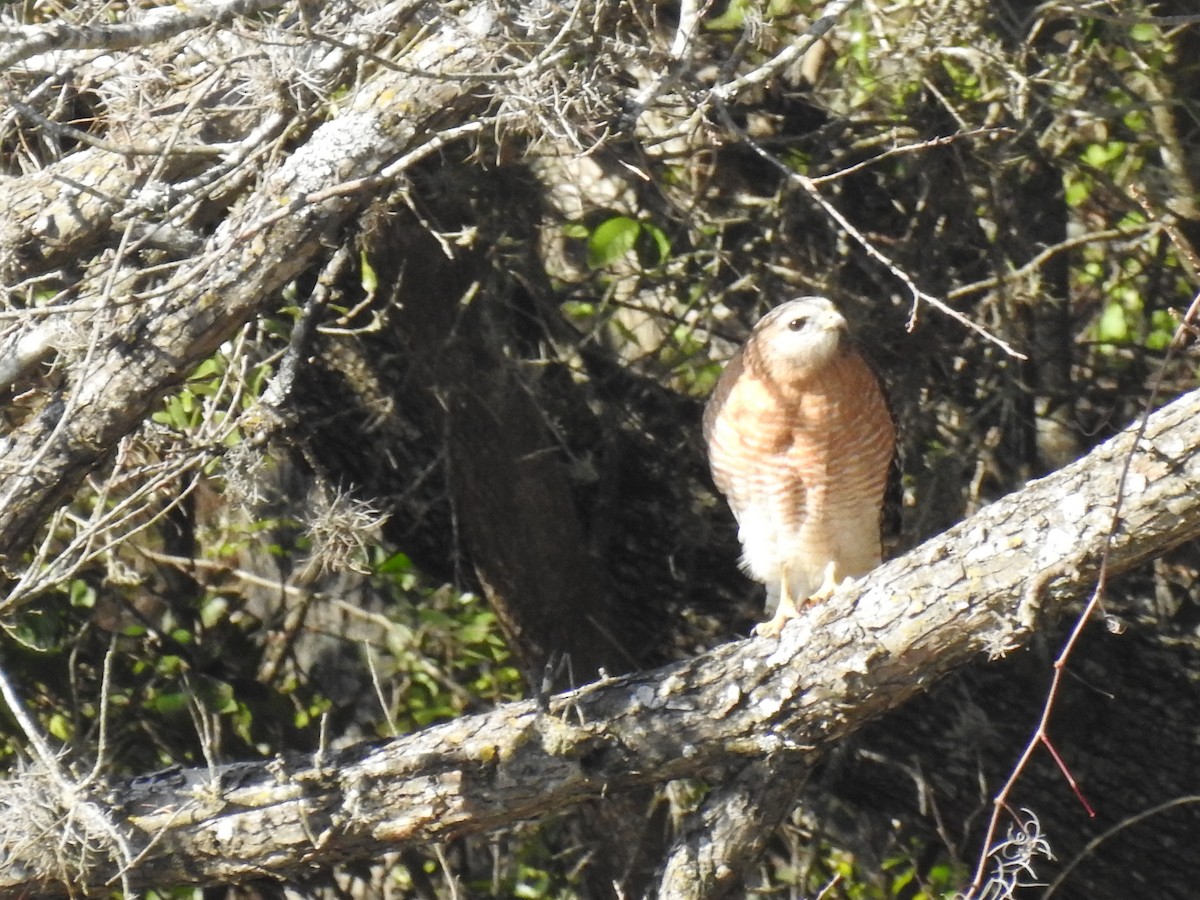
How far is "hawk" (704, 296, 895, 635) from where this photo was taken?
4.06m

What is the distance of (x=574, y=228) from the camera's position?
4.50 m

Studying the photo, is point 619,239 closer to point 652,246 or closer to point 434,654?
point 652,246

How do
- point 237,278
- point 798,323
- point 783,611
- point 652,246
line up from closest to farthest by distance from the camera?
point 237,278, point 798,323, point 783,611, point 652,246

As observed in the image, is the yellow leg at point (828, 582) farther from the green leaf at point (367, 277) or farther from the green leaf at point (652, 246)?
the green leaf at point (367, 277)

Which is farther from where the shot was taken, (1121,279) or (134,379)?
(1121,279)

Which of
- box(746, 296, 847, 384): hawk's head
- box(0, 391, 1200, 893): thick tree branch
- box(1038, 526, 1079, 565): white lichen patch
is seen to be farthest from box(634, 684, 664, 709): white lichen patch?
box(746, 296, 847, 384): hawk's head

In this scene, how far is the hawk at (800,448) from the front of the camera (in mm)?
4062

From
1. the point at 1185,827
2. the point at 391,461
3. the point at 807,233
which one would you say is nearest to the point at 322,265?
the point at 391,461

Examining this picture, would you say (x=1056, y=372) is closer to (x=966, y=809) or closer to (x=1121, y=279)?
(x=1121, y=279)

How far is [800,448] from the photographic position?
4.31 metres

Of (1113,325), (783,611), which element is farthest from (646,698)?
(1113,325)

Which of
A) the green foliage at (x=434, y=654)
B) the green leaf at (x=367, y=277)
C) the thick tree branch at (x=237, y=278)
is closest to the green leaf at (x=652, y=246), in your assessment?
the green leaf at (x=367, y=277)

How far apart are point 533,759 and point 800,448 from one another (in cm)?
142

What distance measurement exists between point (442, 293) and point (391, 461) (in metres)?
0.66
